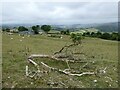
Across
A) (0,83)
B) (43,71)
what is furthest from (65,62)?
(0,83)

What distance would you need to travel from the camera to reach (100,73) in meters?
8.45

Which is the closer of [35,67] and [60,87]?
[60,87]

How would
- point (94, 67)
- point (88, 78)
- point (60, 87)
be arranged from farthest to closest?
point (94, 67) < point (88, 78) < point (60, 87)

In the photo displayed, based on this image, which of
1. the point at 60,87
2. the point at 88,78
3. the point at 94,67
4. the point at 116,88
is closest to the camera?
the point at 60,87

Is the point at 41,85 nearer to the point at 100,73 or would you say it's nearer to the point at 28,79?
the point at 28,79

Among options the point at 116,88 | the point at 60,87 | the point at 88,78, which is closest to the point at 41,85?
the point at 60,87

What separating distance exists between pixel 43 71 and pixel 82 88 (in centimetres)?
172

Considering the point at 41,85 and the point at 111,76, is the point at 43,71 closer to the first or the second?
the point at 41,85

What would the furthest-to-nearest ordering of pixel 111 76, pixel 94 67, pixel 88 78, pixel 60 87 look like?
pixel 94 67 → pixel 111 76 → pixel 88 78 → pixel 60 87

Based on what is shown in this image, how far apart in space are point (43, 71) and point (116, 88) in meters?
2.62

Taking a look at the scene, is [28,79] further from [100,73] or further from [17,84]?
[100,73]

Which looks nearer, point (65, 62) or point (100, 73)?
point (100, 73)

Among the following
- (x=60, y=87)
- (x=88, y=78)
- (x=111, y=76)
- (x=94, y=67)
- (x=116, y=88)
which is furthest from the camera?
(x=94, y=67)

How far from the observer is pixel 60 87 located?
6.58 metres
